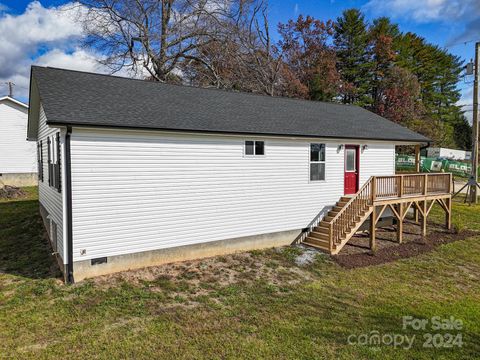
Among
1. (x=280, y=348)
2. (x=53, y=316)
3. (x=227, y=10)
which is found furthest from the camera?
(x=227, y=10)

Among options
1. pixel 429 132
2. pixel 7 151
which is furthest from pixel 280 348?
pixel 429 132

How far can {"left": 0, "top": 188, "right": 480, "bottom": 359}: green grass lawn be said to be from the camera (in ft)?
15.9

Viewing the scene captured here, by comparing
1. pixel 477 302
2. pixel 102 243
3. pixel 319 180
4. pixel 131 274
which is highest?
pixel 319 180

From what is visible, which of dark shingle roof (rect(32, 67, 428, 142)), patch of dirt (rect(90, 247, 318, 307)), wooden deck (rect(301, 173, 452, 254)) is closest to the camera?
patch of dirt (rect(90, 247, 318, 307))

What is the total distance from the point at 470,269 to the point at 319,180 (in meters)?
4.98

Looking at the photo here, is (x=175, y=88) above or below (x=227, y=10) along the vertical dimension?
below

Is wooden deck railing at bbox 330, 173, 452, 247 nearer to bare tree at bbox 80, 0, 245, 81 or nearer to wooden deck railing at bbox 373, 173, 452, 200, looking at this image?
wooden deck railing at bbox 373, 173, 452, 200

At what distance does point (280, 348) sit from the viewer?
4.87 meters

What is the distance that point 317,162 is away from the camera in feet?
36.0

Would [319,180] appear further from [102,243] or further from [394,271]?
[102,243]

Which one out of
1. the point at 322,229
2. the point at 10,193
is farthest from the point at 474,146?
the point at 10,193

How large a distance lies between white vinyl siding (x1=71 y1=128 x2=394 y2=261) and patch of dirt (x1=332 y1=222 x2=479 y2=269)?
176 cm

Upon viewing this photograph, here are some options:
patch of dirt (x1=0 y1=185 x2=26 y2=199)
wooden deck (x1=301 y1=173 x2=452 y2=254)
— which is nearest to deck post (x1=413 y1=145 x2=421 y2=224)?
wooden deck (x1=301 y1=173 x2=452 y2=254)

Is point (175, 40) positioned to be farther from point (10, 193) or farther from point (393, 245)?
point (393, 245)
